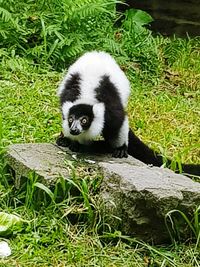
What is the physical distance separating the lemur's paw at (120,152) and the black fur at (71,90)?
569mm

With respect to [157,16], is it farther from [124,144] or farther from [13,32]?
[124,144]

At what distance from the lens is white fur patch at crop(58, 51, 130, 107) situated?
5.52 m

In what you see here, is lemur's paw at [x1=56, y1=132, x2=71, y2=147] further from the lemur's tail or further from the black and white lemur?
the lemur's tail

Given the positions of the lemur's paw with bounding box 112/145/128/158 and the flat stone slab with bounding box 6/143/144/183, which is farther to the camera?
the lemur's paw with bounding box 112/145/128/158

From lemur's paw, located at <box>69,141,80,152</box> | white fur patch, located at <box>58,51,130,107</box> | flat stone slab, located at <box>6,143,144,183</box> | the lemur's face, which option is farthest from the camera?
lemur's paw, located at <box>69,141,80,152</box>

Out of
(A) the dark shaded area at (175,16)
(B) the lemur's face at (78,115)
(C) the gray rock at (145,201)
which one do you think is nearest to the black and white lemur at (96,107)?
(B) the lemur's face at (78,115)

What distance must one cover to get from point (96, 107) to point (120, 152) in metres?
0.51

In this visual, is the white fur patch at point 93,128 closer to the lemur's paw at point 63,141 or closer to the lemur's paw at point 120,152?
the lemur's paw at point 63,141

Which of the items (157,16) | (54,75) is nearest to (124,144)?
(54,75)

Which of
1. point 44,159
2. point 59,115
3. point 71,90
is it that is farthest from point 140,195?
point 59,115

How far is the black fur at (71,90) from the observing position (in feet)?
18.1

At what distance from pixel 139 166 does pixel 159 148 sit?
1.14 m

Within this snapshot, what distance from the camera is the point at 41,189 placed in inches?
190

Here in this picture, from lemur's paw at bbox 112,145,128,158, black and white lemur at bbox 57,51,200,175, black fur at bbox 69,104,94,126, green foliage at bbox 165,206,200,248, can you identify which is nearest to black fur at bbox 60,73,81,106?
black and white lemur at bbox 57,51,200,175
